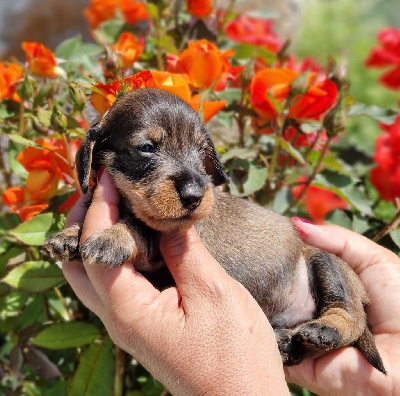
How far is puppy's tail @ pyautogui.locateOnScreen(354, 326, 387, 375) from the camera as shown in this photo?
5.86ft

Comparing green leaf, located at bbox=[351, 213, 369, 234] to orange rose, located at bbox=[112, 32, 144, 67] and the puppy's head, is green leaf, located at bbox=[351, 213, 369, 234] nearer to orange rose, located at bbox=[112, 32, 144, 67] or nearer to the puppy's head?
the puppy's head

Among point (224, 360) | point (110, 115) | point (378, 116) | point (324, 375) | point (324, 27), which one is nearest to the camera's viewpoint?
point (224, 360)

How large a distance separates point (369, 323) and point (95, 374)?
1047 millimetres

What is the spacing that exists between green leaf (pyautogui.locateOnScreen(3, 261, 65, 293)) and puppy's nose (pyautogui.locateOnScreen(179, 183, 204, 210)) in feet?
2.13

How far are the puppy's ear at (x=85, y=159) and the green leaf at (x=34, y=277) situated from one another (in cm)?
37

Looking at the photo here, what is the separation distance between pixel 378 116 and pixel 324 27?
24.6 ft

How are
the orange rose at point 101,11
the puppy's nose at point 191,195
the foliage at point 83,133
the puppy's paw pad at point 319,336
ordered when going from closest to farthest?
the puppy's nose at point 191,195 → the puppy's paw pad at point 319,336 → the foliage at point 83,133 → the orange rose at point 101,11

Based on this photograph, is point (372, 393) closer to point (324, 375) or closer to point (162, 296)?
point (324, 375)

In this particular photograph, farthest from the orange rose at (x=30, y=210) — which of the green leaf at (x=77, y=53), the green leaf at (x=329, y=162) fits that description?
the green leaf at (x=329, y=162)

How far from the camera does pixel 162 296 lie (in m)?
1.68

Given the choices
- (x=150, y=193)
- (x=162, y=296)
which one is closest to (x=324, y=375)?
(x=162, y=296)

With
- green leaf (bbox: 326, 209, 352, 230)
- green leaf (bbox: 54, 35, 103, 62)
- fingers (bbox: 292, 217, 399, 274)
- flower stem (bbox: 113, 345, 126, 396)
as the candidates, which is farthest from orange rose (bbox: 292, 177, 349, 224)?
flower stem (bbox: 113, 345, 126, 396)

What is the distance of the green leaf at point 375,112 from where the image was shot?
219 centimetres

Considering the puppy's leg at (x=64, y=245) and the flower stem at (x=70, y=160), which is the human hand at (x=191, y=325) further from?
the flower stem at (x=70, y=160)
